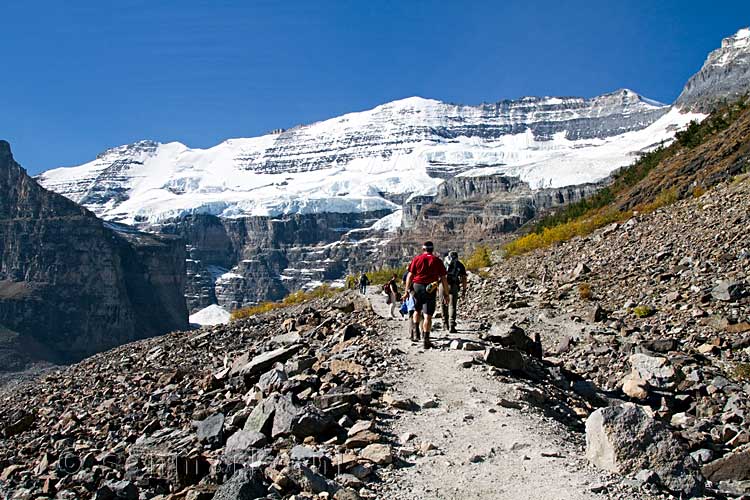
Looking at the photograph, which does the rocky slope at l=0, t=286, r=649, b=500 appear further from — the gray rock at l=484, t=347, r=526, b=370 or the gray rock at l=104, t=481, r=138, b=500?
the gray rock at l=484, t=347, r=526, b=370

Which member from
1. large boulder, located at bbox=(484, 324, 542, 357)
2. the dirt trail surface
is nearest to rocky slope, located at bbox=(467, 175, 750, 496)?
the dirt trail surface

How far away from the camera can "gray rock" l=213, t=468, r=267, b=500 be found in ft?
22.6

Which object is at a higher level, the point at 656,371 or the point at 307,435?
the point at 307,435

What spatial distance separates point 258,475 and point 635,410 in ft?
13.9

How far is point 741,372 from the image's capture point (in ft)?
43.9

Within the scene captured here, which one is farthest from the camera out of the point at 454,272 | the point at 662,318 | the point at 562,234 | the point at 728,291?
the point at 562,234

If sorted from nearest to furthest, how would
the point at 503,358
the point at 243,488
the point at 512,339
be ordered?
1. the point at 243,488
2. the point at 503,358
3. the point at 512,339

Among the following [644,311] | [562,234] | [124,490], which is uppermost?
[562,234]

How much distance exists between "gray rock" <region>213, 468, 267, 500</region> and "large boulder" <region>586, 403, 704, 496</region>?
12.2 ft

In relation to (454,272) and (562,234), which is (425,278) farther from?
(562,234)

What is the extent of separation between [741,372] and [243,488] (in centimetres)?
1062

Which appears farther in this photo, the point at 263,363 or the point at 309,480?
the point at 263,363

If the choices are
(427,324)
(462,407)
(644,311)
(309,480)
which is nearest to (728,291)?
(644,311)

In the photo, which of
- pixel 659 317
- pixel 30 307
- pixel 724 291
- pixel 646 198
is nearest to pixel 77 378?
pixel 659 317
